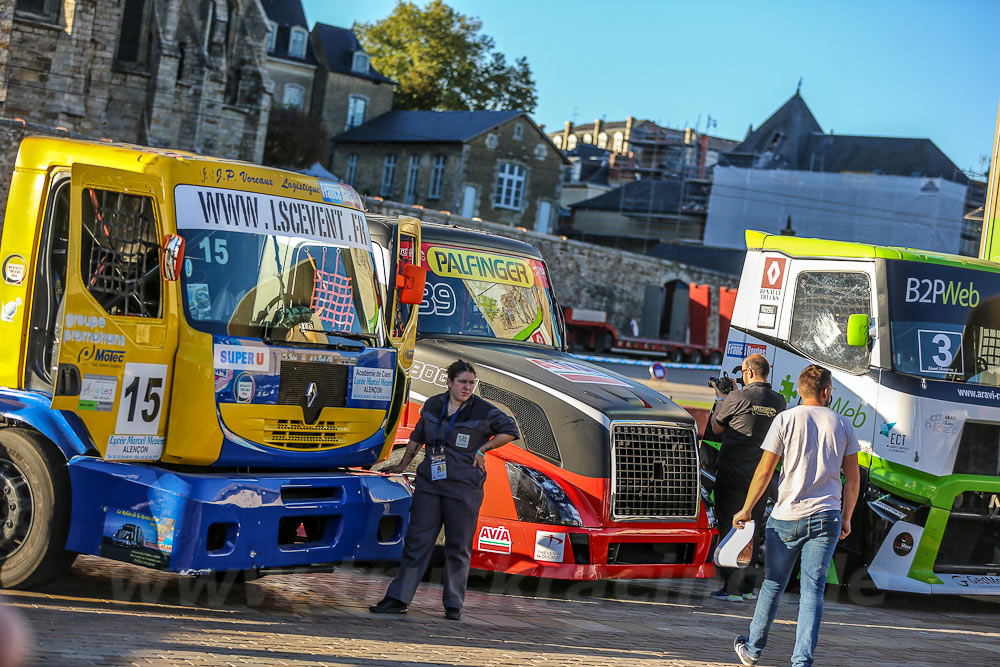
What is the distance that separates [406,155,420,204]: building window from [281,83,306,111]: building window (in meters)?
10.4

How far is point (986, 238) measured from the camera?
15242 millimetres

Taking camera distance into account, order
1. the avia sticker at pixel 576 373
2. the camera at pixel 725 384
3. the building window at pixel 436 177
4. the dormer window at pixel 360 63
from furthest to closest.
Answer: the dormer window at pixel 360 63
the building window at pixel 436 177
the camera at pixel 725 384
the avia sticker at pixel 576 373

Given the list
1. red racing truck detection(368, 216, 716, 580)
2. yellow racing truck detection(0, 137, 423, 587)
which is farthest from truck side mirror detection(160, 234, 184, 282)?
red racing truck detection(368, 216, 716, 580)

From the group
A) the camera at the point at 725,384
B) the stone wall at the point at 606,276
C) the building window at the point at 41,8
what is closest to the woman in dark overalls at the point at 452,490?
the camera at the point at 725,384

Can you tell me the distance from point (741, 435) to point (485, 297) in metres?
2.51

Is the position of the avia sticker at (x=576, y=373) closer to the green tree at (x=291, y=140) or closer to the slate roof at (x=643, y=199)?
the green tree at (x=291, y=140)

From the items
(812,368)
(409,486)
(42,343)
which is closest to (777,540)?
(812,368)

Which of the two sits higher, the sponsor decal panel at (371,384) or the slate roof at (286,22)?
the slate roof at (286,22)

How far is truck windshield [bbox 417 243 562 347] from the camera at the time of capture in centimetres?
1026

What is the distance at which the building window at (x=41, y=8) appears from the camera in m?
36.3

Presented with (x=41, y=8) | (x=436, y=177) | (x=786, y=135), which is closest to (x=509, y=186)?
(x=436, y=177)

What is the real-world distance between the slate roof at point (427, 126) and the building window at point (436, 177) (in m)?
1.06

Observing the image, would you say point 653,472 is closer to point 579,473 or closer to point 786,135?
point 579,473

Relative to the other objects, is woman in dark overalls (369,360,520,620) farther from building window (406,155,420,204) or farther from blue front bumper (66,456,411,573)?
building window (406,155,420,204)
